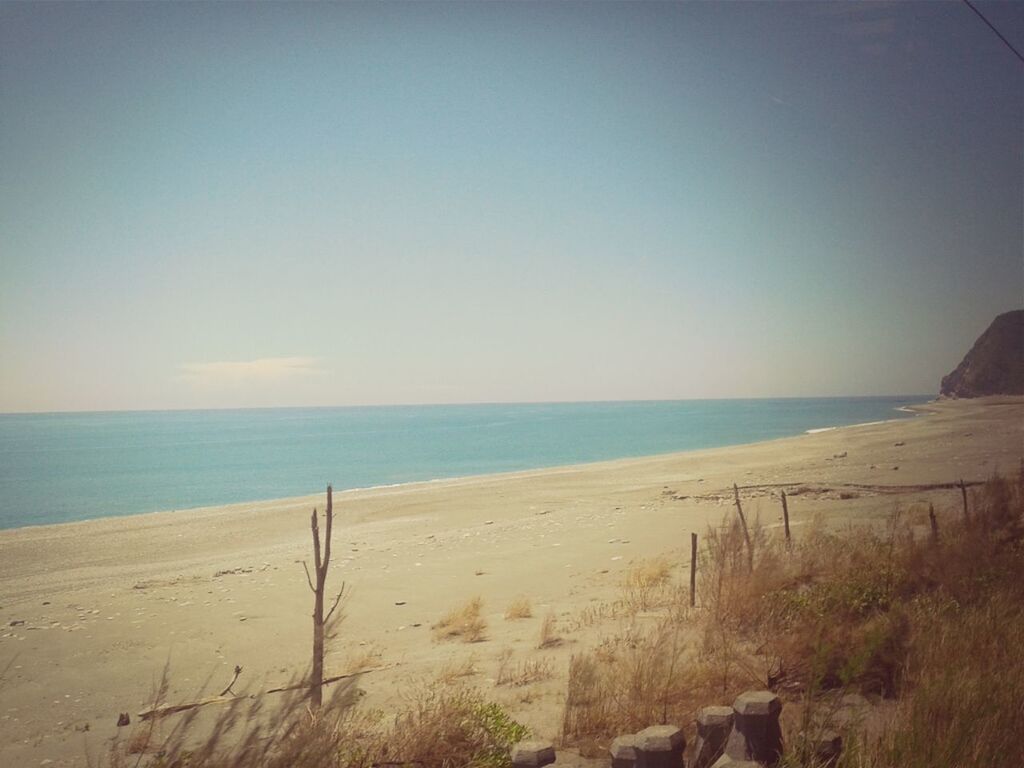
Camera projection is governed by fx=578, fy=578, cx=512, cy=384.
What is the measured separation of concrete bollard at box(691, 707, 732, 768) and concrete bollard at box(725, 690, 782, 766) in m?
0.14

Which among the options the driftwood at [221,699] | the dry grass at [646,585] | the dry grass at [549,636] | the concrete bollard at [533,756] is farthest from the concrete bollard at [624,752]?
the dry grass at [646,585]

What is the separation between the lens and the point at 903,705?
4449 mm

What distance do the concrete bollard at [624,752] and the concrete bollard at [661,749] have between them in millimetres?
76

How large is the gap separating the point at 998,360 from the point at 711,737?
9488cm

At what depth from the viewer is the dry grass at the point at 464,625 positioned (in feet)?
33.5

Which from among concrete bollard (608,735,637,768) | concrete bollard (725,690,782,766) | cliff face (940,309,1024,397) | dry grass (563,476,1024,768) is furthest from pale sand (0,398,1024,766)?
cliff face (940,309,1024,397)

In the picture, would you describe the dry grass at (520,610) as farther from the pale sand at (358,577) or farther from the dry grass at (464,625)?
the dry grass at (464,625)

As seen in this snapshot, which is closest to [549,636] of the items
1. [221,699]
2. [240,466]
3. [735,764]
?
[221,699]

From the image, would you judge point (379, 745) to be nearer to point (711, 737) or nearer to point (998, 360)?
point (711, 737)

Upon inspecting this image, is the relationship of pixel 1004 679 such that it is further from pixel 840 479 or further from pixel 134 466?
pixel 134 466

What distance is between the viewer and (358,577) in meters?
15.9

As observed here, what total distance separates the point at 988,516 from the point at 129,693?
47.7ft

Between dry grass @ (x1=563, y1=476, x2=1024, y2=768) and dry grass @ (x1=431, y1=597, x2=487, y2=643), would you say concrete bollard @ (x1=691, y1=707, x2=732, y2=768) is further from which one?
dry grass @ (x1=431, y1=597, x2=487, y2=643)

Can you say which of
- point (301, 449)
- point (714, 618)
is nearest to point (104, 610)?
point (714, 618)
